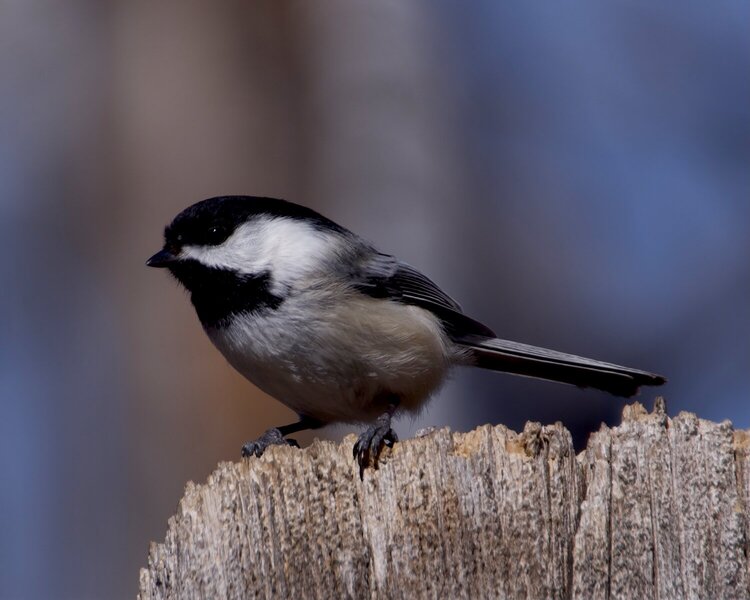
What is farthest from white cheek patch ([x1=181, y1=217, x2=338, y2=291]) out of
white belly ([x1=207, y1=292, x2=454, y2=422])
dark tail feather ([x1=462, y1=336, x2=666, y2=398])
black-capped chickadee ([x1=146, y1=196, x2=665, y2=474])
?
dark tail feather ([x1=462, y1=336, x2=666, y2=398])

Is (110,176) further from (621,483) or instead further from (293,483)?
(621,483)

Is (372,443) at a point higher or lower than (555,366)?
lower

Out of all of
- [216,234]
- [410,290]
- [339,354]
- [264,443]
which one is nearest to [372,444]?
[339,354]

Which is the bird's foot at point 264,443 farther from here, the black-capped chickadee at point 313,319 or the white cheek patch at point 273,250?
the white cheek patch at point 273,250

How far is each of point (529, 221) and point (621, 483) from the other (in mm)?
4286

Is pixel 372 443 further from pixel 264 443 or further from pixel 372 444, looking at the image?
pixel 264 443

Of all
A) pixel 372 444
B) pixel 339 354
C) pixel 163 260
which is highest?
pixel 163 260

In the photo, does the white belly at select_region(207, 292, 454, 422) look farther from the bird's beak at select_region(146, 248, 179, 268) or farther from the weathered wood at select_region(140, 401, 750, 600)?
the weathered wood at select_region(140, 401, 750, 600)

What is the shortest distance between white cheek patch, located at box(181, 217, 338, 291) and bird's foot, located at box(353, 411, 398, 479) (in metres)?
0.60

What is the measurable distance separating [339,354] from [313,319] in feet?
0.46

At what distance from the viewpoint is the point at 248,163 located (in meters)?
4.73

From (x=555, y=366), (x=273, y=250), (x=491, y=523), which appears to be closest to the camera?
(x=491, y=523)

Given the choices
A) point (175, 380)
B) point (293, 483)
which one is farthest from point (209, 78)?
point (293, 483)

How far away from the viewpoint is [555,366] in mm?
3414
